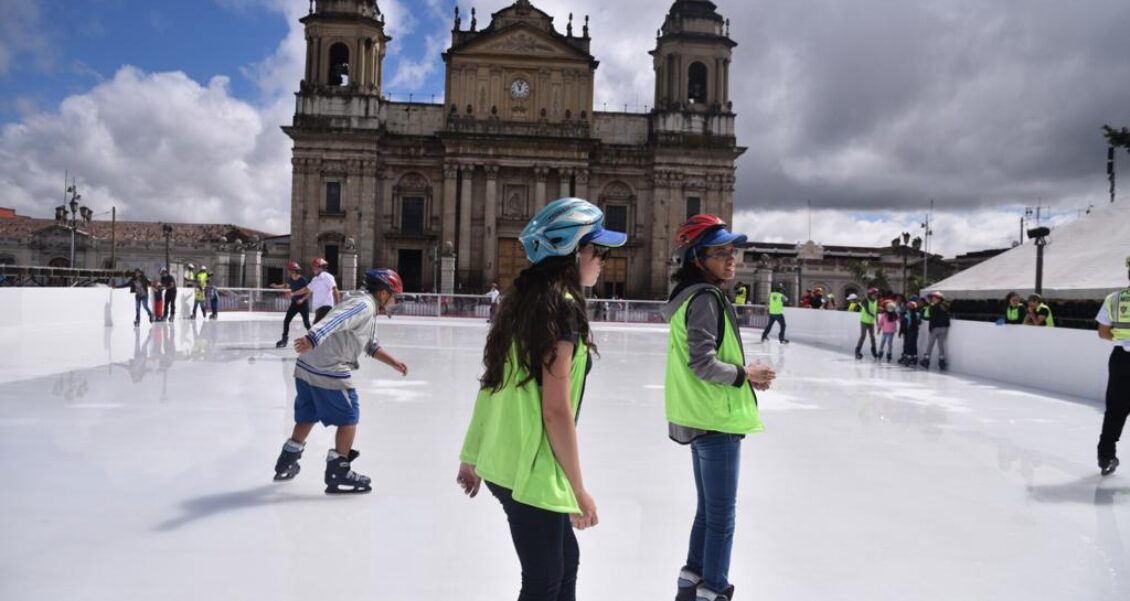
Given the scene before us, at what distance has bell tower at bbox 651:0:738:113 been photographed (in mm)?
44781

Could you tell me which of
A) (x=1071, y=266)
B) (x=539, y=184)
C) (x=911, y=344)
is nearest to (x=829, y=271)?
(x=539, y=184)

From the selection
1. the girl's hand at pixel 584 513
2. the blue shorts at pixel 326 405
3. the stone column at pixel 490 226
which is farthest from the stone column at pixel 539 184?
the girl's hand at pixel 584 513

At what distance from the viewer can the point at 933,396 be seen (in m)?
11.1

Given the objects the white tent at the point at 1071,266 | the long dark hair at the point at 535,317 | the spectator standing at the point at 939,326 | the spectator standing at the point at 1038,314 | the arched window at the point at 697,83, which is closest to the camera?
the long dark hair at the point at 535,317

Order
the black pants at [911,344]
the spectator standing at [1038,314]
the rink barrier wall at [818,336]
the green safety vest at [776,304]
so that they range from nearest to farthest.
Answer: the rink barrier wall at [818,336]
the spectator standing at [1038,314]
the black pants at [911,344]
the green safety vest at [776,304]

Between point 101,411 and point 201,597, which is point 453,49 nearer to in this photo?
point 101,411

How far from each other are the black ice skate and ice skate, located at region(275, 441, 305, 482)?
0.31 meters

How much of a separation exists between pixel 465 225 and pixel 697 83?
51.8 ft

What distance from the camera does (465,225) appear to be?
42281 mm

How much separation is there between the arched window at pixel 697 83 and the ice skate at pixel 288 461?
42.9m

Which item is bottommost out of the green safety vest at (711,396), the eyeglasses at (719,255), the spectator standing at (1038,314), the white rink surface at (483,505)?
the white rink surface at (483,505)

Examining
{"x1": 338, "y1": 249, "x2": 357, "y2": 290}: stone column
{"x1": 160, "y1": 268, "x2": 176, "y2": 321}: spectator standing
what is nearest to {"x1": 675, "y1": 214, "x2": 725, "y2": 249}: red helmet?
{"x1": 160, "y1": 268, "x2": 176, "y2": 321}: spectator standing

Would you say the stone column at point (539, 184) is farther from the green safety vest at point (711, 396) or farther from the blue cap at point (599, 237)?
the blue cap at point (599, 237)

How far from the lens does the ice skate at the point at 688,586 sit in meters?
3.40
